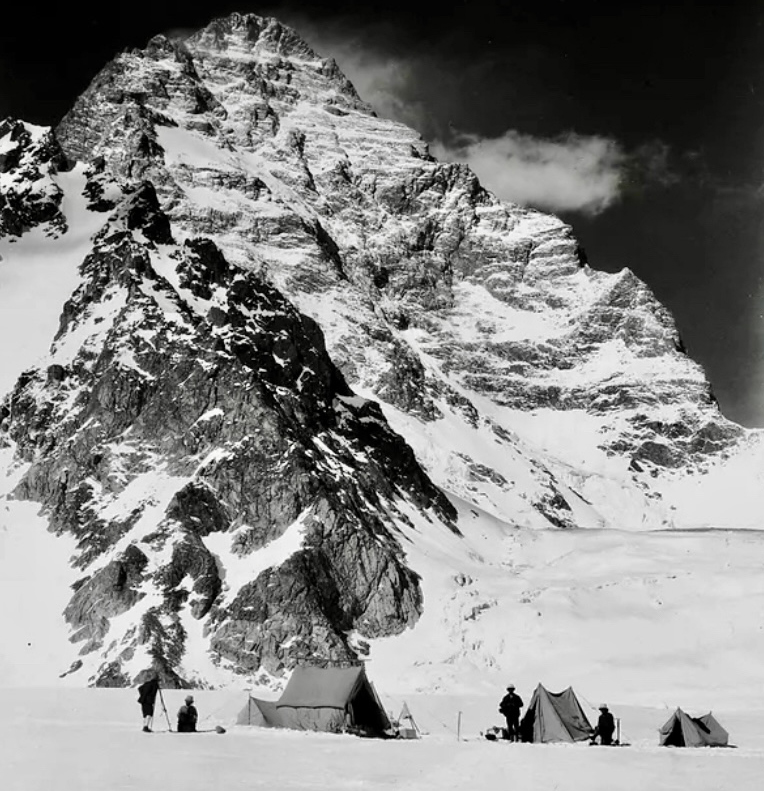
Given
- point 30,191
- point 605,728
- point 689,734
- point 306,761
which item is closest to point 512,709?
point 605,728

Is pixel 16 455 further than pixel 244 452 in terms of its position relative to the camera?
Yes

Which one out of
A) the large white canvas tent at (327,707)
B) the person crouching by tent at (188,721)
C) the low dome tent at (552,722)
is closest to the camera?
the person crouching by tent at (188,721)

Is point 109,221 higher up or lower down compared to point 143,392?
higher up

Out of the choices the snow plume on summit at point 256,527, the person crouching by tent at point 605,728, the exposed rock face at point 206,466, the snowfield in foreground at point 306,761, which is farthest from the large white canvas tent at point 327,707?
the exposed rock face at point 206,466

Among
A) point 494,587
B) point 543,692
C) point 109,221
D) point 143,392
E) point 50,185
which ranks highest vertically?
point 50,185

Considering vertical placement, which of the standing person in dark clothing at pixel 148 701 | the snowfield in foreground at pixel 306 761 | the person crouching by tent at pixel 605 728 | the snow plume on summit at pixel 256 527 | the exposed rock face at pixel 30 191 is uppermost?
the exposed rock face at pixel 30 191

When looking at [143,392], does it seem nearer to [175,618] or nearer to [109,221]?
[175,618]

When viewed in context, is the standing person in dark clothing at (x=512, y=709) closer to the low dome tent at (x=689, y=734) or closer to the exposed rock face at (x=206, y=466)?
the low dome tent at (x=689, y=734)

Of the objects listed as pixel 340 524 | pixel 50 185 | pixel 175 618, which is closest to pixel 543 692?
pixel 175 618
